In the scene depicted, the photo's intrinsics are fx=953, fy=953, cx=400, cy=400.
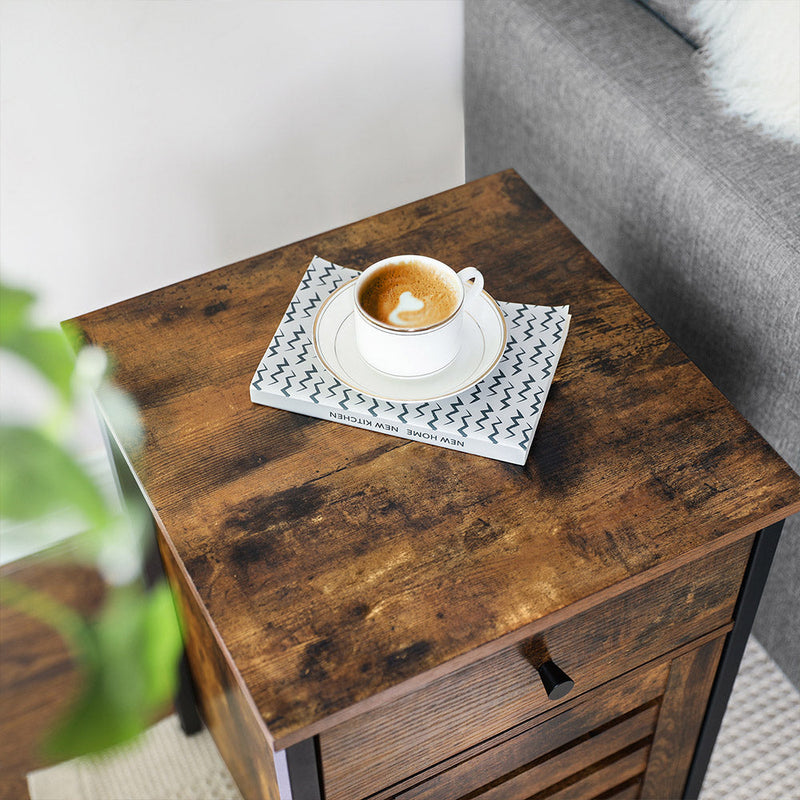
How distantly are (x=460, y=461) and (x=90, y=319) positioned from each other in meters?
0.40

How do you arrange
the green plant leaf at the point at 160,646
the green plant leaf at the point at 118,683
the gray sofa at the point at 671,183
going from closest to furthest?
the gray sofa at the point at 671,183 → the green plant leaf at the point at 160,646 → the green plant leaf at the point at 118,683

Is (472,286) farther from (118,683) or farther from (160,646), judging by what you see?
(118,683)

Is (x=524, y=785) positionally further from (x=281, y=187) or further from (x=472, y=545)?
(x=281, y=187)

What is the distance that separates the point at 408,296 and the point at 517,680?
1.08ft

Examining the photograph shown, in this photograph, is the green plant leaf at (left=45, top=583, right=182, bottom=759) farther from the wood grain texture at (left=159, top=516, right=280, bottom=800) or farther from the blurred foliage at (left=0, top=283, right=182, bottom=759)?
the wood grain texture at (left=159, top=516, right=280, bottom=800)

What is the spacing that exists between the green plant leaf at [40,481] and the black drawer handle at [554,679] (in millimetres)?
872

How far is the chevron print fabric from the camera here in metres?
0.79

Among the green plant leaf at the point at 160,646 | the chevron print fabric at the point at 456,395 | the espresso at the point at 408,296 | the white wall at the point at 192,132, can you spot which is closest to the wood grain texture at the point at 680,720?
the chevron print fabric at the point at 456,395

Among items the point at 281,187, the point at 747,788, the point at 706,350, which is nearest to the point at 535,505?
the point at 706,350

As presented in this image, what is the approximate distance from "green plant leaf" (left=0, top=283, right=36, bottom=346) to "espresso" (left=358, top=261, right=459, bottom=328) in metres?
0.65

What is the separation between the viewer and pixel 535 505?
0.76 meters

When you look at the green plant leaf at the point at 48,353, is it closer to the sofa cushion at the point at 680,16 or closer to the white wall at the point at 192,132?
the white wall at the point at 192,132

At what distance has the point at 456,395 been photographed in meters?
0.82

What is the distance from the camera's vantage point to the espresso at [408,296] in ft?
2.63
